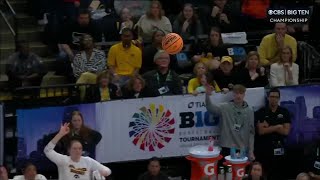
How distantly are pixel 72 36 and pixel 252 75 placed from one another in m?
3.59

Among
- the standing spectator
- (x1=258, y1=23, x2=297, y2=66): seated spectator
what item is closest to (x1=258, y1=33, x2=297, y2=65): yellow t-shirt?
(x1=258, y1=23, x2=297, y2=66): seated spectator

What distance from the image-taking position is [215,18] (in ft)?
59.3

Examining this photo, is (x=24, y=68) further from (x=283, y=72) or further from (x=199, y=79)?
(x=283, y=72)

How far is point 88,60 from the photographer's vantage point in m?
15.6

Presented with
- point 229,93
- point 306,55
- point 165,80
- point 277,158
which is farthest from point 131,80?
point 306,55

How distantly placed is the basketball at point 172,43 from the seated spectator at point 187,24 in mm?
1663

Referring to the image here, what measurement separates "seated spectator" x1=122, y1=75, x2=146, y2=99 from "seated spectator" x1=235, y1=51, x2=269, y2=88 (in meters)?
1.87

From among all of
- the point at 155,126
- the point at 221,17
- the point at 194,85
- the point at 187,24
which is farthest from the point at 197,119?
the point at 221,17

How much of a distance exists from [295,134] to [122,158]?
3.10 meters

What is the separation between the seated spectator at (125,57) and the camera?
51.8ft

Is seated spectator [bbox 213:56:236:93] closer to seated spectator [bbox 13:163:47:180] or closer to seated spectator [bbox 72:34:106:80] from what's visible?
seated spectator [bbox 72:34:106:80]

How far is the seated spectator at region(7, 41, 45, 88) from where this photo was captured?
615 inches

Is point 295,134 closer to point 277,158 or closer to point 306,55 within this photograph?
point 277,158

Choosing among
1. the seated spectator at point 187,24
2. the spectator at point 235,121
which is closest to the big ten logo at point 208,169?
the spectator at point 235,121
